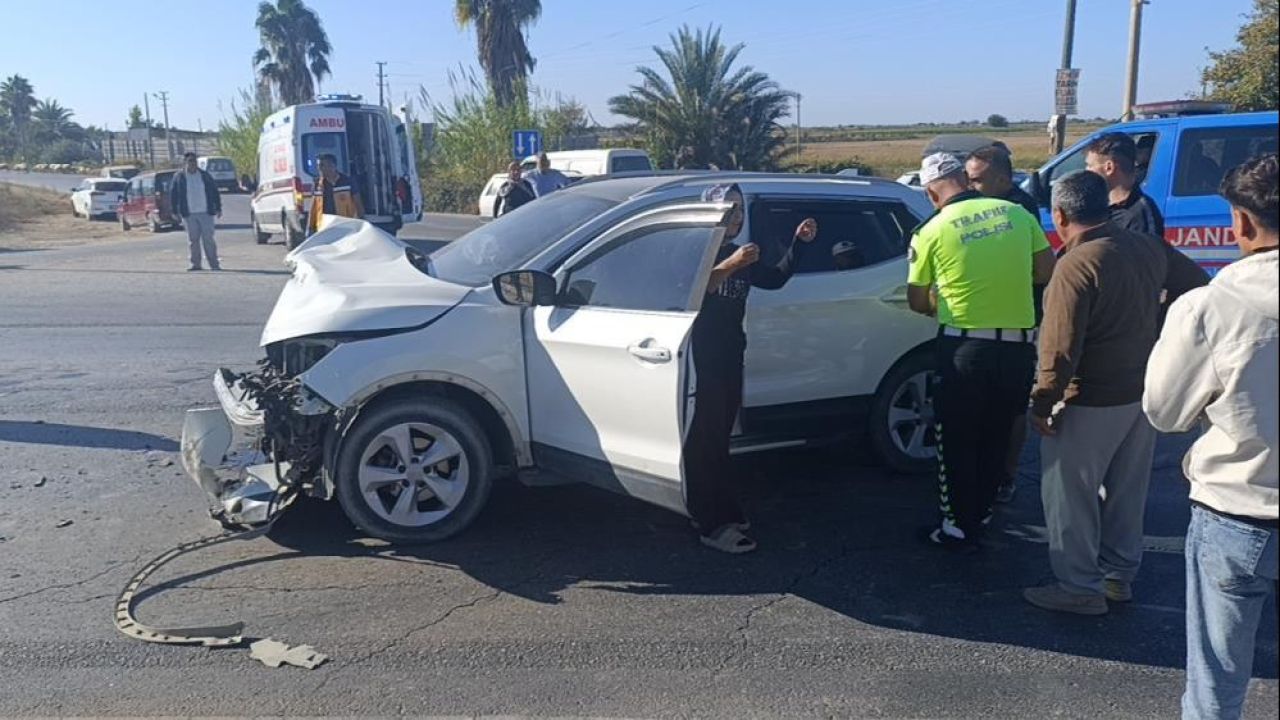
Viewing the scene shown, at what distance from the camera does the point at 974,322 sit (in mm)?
4684

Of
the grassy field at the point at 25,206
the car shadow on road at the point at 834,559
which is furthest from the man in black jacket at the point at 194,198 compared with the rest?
the grassy field at the point at 25,206

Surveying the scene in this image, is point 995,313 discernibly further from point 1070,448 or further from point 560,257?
point 560,257

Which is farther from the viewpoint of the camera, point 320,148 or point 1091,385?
point 320,148

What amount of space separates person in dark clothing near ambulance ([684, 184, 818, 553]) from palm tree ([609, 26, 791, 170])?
2975cm

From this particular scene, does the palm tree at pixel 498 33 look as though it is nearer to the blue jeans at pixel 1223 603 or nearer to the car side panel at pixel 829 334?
the car side panel at pixel 829 334

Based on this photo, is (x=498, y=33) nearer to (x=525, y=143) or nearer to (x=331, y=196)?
(x=525, y=143)

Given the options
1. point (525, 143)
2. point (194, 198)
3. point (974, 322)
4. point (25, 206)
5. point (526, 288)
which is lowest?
point (25, 206)

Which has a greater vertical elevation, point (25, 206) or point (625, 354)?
point (625, 354)

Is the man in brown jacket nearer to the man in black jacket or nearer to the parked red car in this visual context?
the man in black jacket

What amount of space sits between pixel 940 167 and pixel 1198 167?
506cm

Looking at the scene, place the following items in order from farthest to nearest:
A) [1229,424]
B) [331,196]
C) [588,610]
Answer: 1. [331,196]
2. [588,610]
3. [1229,424]

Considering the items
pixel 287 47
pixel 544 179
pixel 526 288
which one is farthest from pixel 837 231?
pixel 287 47

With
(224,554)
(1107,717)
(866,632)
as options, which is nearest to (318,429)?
(224,554)

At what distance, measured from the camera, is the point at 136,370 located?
30.1 feet
